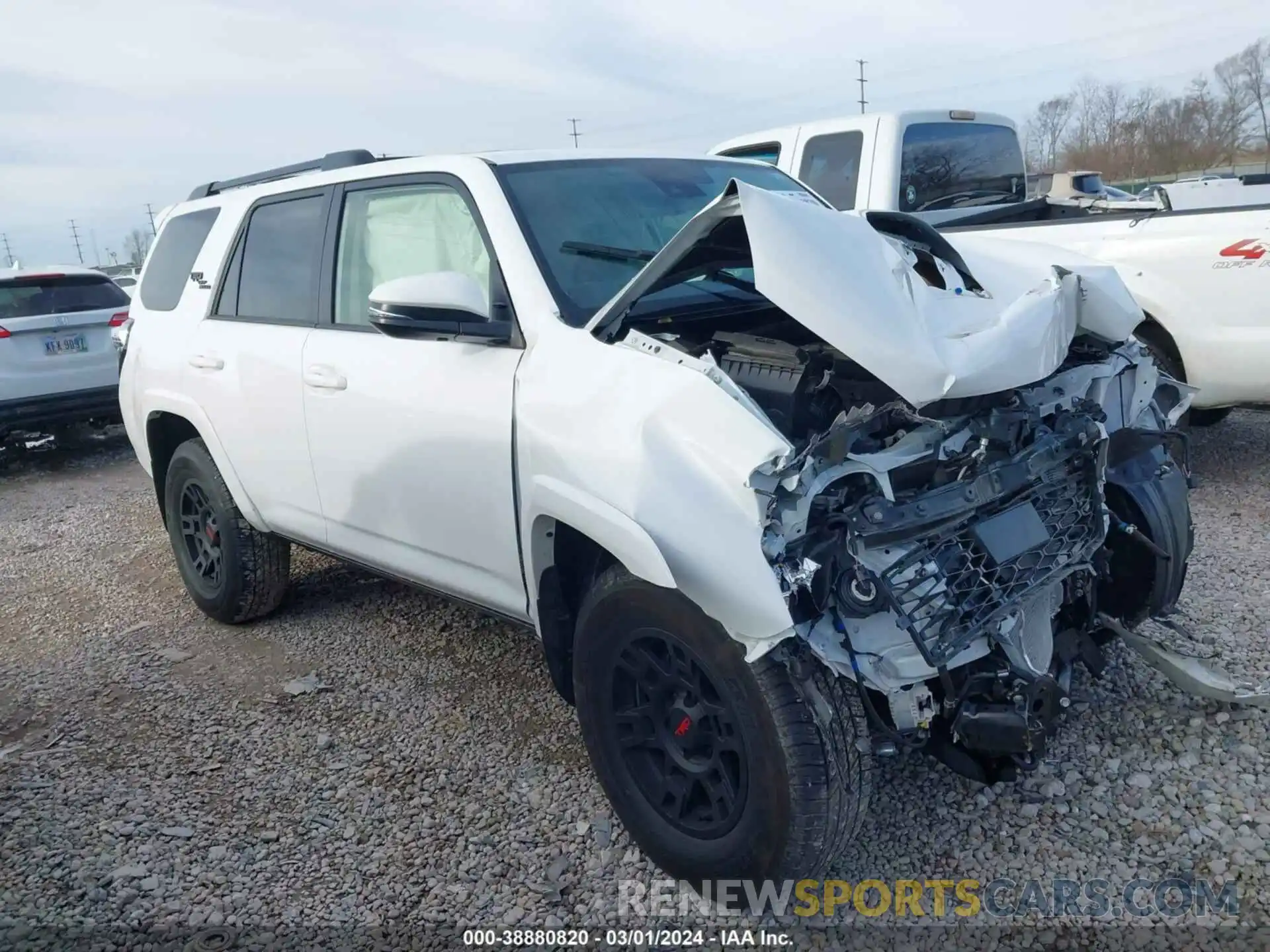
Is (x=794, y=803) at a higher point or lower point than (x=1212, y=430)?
higher

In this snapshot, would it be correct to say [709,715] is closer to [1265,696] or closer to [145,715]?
[1265,696]

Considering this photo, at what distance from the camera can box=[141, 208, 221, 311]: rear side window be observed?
4.73 metres

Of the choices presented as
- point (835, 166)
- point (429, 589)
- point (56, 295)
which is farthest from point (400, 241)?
point (56, 295)

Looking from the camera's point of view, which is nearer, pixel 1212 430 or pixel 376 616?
pixel 376 616

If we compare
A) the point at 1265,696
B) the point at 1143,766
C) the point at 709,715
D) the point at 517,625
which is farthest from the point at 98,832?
the point at 1265,696

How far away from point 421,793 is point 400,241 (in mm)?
1917

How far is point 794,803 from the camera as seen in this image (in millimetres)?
2260

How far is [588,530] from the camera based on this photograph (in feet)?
8.35

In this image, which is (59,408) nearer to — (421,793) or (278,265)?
(278,265)

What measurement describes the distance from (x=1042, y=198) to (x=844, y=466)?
577 centimetres

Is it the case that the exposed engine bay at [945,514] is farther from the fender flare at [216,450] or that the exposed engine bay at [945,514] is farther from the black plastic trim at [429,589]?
the fender flare at [216,450]

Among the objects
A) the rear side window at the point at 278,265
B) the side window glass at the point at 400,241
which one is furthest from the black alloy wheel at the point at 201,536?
the side window glass at the point at 400,241

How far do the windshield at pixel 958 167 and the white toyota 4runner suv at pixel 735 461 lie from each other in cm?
346

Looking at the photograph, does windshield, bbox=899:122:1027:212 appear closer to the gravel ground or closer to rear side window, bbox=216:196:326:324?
the gravel ground
